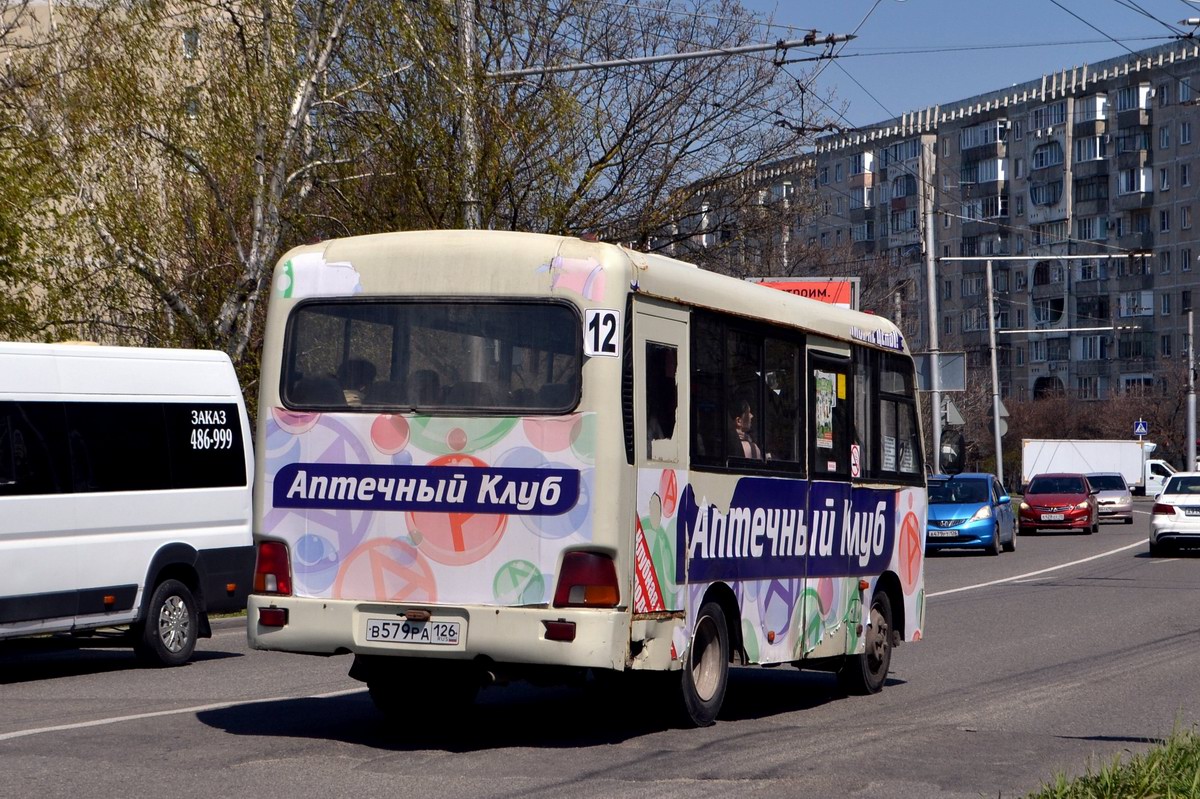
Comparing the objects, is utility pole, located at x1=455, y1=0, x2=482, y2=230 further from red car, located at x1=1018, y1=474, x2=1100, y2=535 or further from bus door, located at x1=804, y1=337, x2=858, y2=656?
red car, located at x1=1018, y1=474, x2=1100, y2=535

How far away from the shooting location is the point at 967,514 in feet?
114

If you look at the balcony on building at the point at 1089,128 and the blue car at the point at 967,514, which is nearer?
the blue car at the point at 967,514

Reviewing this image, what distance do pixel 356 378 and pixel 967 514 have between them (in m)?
26.3

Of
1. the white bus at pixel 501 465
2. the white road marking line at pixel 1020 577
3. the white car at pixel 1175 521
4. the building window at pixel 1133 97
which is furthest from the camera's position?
the building window at pixel 1133 97

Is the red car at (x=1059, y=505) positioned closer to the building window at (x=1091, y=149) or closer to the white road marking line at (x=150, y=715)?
the white road marking line at (x=150, y=715)

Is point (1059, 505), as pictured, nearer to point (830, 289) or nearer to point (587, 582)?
point (830, 289)

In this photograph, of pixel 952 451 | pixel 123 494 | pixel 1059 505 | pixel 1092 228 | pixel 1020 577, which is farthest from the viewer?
pixel 1092 228

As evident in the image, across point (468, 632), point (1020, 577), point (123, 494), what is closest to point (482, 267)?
point (468, 632)

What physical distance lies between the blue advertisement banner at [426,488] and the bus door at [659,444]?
0.49 meters

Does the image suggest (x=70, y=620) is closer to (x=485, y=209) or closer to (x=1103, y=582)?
(x=485, y=209)

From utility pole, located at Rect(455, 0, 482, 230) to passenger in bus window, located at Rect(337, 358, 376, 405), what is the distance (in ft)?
46.5

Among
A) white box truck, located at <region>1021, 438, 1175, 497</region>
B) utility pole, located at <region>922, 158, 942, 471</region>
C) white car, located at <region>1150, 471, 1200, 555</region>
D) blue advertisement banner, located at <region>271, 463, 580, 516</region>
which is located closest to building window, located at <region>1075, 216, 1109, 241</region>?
white box truck, located at <region>1021, 438, 1175, 497</region>

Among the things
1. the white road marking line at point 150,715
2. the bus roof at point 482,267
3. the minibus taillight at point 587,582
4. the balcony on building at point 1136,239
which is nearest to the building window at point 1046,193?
the balcony on building at point 1136,239

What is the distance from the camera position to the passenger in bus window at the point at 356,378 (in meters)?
9.79
